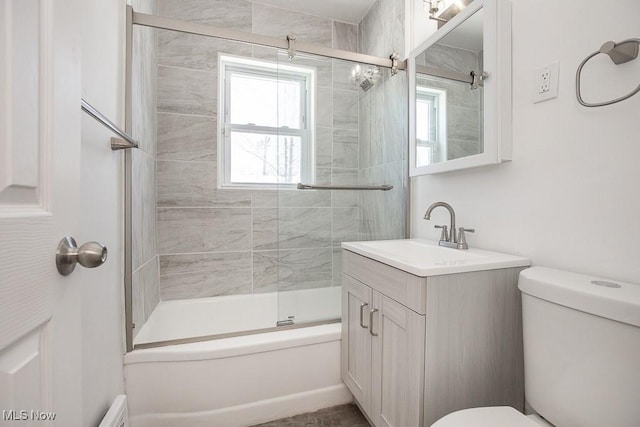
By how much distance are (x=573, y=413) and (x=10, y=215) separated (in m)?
1.20

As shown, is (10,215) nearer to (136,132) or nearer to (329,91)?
(136,132)

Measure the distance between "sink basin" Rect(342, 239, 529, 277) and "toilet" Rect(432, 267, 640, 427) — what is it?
122 millimetres

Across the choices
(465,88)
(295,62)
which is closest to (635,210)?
(465,88)

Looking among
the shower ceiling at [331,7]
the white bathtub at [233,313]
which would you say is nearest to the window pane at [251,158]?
the white bathtub at [233,313]

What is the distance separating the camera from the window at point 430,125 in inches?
59.2

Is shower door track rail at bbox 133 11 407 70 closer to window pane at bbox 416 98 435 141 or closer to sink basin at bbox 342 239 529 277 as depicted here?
window pane at bbox 416 98 435 141

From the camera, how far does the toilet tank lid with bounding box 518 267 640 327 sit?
641 mm

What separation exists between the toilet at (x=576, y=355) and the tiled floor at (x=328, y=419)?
0.77m

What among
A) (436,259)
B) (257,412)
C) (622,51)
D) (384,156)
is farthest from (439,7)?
(257,412)

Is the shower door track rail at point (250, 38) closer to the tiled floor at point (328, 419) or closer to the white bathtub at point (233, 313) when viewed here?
the white bathtub at point (233, 313)

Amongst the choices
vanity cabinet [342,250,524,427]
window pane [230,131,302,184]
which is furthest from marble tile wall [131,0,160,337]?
vanity cabinet [342,250,524,427]

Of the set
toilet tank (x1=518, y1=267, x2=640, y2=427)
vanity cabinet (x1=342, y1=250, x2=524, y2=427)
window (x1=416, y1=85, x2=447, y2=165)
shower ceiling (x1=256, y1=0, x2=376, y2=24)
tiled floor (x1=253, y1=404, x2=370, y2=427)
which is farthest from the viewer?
shower ceiling (x1=256, y1=0, x2=376, y2=24)

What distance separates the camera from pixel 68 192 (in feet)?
1.75

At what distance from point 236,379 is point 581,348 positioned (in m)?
1.29
